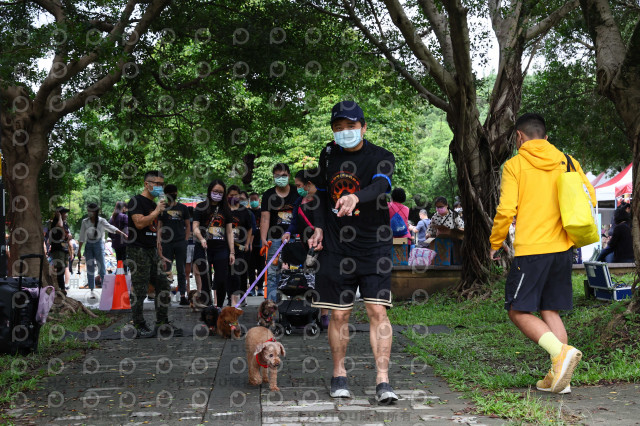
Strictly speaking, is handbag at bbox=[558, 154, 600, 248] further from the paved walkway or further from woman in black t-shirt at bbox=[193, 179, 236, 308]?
woman in black t-shirt at bbox=[193, 179, 236, 308]

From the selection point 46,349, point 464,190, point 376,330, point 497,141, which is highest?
point 497,141

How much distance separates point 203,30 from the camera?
14633 mm

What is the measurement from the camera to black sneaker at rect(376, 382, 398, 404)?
5.14 m

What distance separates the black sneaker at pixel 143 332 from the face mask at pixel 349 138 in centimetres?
487

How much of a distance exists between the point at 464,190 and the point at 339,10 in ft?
14.8

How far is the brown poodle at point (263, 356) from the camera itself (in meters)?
5.66

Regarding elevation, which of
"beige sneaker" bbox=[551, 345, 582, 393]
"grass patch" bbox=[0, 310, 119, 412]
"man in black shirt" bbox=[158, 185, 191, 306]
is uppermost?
"man in black shirt" bbox=[158, 185, 191, 306]

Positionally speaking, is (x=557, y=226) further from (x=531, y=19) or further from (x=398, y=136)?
(x=398, y=136)

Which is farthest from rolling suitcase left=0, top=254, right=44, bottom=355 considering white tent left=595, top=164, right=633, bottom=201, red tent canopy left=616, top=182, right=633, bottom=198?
white tent left=595, top=164, right=633, bottom=201

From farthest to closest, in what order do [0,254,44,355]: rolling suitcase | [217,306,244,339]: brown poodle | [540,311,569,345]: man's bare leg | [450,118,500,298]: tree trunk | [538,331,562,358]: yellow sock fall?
[450,118,500,298]: tree trunk < [217,306,244,339]: brown poodle < [0,254,44,355]: rolling suitcase < [540,311,569,345]: man's bare leg < [538,331,562,358]: yellow sock

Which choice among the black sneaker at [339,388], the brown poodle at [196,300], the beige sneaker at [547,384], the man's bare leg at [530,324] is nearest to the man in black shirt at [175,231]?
the brown poodle at [196,300]

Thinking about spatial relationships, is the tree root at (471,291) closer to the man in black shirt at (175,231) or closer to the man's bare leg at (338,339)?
the man in black shirt at (175,231)

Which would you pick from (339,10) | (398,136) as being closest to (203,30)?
(339,10)

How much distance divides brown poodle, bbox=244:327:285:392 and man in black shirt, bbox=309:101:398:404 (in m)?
0.48
